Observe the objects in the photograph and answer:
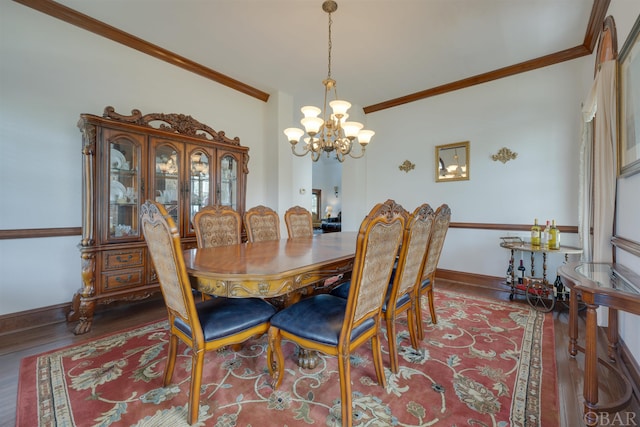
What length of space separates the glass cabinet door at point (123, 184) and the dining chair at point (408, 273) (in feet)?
6.81

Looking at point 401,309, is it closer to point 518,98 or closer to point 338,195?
point 518,98

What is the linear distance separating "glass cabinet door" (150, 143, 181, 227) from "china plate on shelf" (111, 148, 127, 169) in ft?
0.85

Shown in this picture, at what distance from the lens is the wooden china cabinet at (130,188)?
229 centimetres

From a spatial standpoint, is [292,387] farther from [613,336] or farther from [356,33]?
[356,33]

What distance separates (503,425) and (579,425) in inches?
14.2

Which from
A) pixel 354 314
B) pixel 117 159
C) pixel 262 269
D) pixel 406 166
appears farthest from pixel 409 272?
pixel 406 166

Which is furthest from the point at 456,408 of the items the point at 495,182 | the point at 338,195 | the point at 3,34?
the point at 338,195

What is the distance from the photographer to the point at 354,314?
4.22ft

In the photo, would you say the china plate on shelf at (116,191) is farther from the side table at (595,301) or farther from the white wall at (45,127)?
the side table at (595,301)

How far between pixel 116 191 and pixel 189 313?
189 cm

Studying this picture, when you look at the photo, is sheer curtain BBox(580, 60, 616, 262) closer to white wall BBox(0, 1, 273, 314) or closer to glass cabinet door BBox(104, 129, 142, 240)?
glass cabinet door BBox(104, 129, 142, 240)

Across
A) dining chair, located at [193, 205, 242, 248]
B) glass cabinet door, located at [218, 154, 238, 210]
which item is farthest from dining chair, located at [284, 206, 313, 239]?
glass cabinet door, located at [218, 154, 238, 210]

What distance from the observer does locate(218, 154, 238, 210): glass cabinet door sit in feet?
10.9

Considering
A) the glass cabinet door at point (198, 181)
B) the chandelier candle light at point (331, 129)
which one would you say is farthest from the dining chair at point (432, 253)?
the glass cabinet door at point (198, 181)
